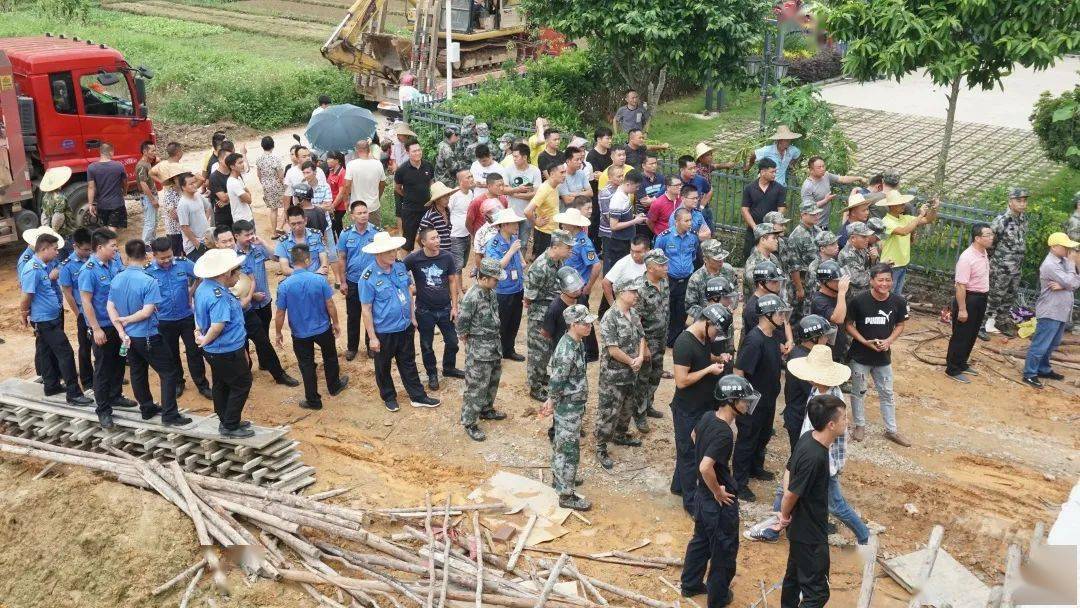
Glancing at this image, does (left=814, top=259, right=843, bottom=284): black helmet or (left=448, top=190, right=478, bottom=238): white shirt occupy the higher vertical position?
(left=814, top=259, right=843, bottom=284): black helmet

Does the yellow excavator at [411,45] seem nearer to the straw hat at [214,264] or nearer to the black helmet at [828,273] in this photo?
the straw hat at [214,264]

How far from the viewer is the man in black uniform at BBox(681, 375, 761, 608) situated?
6.51 meters

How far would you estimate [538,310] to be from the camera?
31.5ft

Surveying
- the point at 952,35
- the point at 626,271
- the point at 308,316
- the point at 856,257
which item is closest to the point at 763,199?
the point at 856,257

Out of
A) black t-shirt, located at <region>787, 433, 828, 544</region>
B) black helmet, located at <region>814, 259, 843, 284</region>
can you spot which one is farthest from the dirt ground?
black helmet, located at <region>814, 259, 843, 284</region>

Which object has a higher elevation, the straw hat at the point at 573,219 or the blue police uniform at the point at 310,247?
the straw hat at the point at 573,219

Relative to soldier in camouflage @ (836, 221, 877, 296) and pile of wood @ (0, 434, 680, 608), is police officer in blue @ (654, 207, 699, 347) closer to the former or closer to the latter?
soldier in camouflage @ (836, 221, 877, 296)

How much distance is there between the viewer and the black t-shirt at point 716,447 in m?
6.51

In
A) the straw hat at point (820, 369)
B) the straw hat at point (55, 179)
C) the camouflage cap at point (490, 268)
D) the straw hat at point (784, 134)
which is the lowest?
the straw hat at point (55, 179)

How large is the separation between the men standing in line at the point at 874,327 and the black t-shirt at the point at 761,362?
1.14 metres

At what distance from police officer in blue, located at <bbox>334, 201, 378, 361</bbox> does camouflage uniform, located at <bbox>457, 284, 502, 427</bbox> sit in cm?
130

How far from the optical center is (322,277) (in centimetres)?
940

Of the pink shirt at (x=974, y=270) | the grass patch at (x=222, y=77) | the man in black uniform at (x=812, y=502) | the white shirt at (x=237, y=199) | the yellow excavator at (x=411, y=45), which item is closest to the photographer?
the man in black uniform at (x=812, y=502)

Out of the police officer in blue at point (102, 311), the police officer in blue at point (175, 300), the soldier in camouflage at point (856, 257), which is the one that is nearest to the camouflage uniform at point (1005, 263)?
the soldier in camouflage at point (856, 257)
